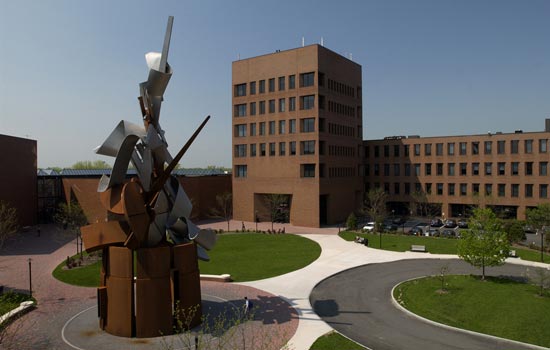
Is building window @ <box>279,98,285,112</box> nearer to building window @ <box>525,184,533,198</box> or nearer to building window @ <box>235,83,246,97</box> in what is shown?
building window @ <box>235,83,246,97</box>

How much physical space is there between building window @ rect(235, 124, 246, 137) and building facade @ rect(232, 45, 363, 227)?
15 cm

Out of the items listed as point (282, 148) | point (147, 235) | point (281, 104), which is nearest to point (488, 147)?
point (282, 148)

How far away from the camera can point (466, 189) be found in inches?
2495

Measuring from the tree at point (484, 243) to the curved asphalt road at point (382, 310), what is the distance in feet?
10.8

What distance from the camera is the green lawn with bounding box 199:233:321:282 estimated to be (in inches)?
1249

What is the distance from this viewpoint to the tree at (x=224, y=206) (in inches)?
2477

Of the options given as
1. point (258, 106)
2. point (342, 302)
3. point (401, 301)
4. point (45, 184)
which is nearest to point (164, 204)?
point (342, 302)

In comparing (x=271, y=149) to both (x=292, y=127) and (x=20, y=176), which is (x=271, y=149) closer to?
(x=292, y=127)

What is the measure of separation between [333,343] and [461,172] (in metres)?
52.8

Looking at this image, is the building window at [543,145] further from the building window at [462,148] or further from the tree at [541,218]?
the tree at [541,218]

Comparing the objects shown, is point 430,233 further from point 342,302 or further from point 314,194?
point 342,302

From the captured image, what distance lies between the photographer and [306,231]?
2093 inches

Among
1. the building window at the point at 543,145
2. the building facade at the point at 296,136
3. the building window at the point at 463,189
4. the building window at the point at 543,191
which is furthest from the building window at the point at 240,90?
the building window at the point at 543,191

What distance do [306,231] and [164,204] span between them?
114 ft
